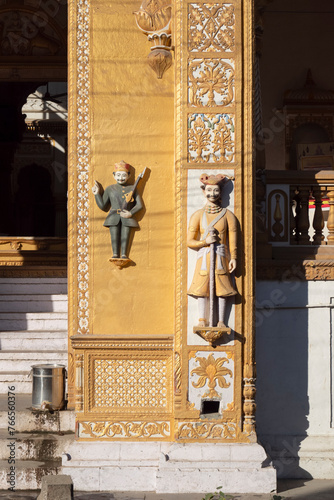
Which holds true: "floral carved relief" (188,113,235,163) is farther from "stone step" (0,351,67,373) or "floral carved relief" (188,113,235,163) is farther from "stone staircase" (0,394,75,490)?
"stone step" (0,351,67,373)

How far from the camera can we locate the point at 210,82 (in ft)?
26.4

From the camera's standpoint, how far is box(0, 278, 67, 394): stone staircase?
33.5 feet

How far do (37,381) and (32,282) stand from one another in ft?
12.3

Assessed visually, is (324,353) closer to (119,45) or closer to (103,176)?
(103,176)

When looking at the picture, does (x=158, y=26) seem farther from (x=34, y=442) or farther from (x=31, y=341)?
(x=31, y=341)

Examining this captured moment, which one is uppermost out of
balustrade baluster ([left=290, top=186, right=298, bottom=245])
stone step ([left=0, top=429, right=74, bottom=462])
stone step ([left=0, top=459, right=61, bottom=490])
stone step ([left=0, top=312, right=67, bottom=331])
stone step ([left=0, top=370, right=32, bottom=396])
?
balustrade baluster ([left=290, top=186, right=298, bottom=245])

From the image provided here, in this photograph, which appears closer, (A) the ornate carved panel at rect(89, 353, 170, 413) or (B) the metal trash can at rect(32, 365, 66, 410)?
(A) the ornate carved panel at rect(89, 353, 170, 413)

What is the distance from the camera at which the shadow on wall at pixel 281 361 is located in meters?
8.59

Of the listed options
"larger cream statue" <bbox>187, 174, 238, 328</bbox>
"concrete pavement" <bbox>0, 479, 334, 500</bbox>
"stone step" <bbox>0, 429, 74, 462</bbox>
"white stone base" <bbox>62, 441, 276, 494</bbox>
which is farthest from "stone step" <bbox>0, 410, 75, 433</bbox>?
"larger cream statue" <bbox>187, 174, 238, 328</bbox>

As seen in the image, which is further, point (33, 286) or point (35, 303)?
point (33, 286)

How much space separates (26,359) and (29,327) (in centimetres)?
100

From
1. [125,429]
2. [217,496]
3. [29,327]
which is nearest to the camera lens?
[217,496]

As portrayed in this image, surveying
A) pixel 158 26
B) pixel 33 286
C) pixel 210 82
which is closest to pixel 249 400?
pixel 210 82

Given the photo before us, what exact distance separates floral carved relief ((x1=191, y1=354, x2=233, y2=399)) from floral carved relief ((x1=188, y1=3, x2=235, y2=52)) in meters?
2.79
